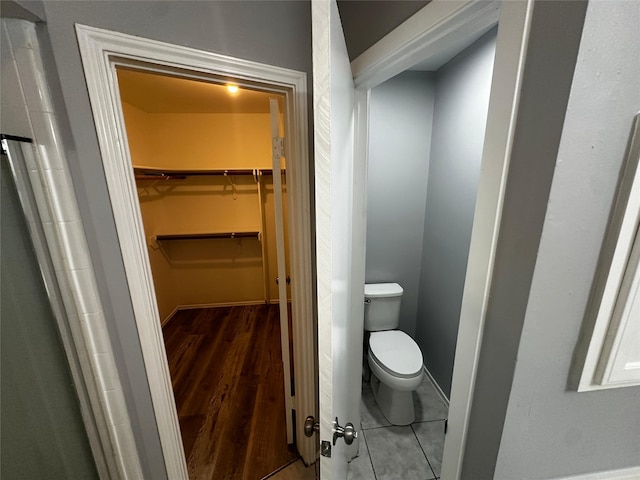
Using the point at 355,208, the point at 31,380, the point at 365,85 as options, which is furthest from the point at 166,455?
the point at 365,85

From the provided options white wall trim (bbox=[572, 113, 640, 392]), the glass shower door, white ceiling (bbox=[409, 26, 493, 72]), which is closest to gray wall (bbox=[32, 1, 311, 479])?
the glass shower door

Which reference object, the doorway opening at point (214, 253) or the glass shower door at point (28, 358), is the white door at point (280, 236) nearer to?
the doorway opening at point (214, 253)

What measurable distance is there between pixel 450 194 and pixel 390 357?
1.25 meters

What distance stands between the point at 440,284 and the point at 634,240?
5.12 ft

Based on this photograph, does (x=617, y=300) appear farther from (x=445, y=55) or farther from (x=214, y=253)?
(x=214, y=253)

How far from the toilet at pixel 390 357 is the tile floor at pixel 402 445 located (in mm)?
76

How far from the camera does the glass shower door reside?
2.22 ft

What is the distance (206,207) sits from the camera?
308cm

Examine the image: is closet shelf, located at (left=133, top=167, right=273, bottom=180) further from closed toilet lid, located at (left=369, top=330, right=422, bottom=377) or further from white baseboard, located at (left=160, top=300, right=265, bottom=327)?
closed toilet lid, located at (left=369, top=330, right=422, bottom=377)

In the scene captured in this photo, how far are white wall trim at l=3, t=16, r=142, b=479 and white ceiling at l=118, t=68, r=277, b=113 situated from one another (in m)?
1.24

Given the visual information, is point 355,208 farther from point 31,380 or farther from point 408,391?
point 408,391

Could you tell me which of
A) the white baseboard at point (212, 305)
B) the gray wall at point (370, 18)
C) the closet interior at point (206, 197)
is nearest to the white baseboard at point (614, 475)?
the gray wall at point (370, 18)

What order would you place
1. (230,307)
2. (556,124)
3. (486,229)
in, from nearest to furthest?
(556,124) < (486,229) < (230,307)

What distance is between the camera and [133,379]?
2.99 ft
